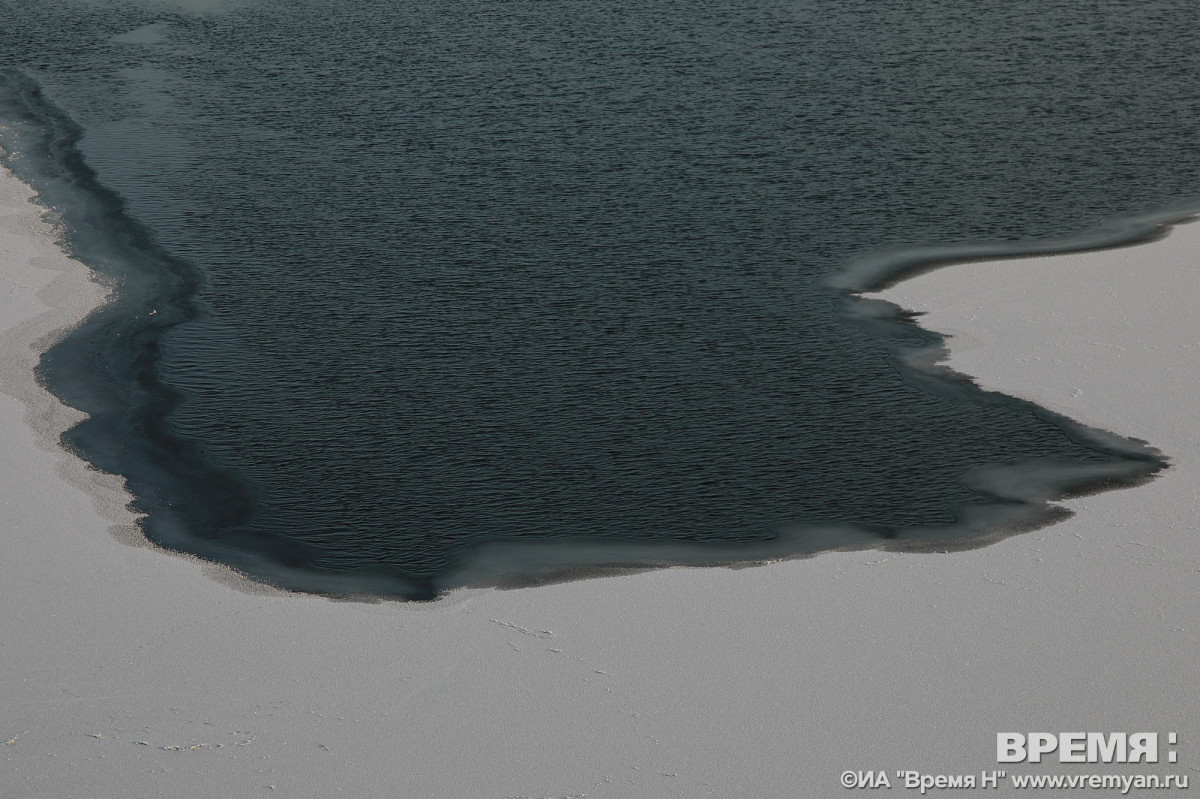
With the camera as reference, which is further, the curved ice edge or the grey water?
the grey water

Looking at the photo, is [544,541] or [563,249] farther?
[563,249]

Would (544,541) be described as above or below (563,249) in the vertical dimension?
below

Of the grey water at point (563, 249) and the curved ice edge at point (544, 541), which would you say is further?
the grey water at point (563, 249)

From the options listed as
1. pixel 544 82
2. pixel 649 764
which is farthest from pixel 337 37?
pixel 649 764
